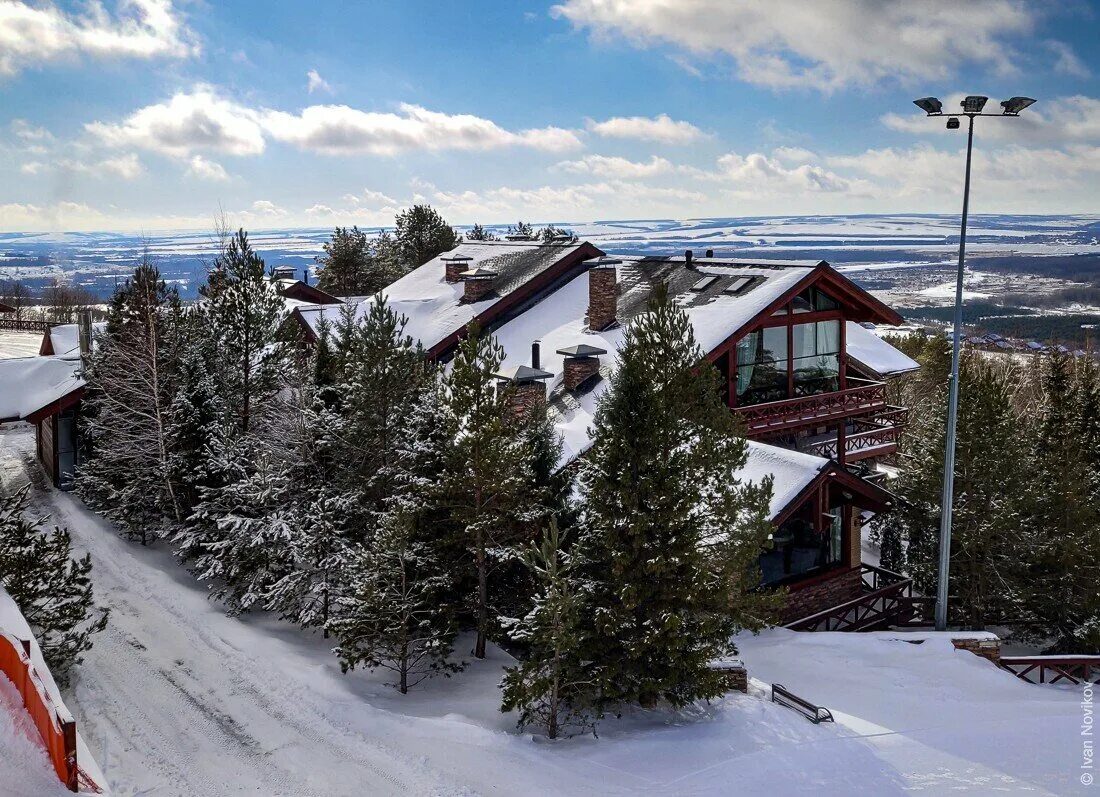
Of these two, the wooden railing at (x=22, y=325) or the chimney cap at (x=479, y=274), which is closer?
the chimney cap at (x=479, y=274)

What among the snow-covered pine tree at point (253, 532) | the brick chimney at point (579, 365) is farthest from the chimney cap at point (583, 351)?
the snow-covered pine tree at point (253, 532)

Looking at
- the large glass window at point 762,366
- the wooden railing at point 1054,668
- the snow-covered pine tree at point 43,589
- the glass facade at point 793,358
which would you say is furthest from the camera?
the glass facade at point 793,358

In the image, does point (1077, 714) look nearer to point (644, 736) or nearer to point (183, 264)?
point (644, 736)

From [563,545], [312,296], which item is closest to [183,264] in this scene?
[312,296]

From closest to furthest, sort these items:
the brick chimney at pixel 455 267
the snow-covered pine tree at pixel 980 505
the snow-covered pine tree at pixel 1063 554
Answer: the snow-covered pine tree at pixel 1063 554
the snow-covered pine tree at pixel 980 505
the brick chimney at pixel 455 267

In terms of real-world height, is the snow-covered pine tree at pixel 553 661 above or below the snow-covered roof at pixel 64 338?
below

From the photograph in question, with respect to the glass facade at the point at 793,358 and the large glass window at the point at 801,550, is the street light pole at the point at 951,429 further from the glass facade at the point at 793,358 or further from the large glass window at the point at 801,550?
the glass facade at the point at 793,358

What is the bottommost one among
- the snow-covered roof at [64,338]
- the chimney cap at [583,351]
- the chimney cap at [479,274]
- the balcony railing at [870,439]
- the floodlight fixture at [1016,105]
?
the balcony railing at [870,439]
